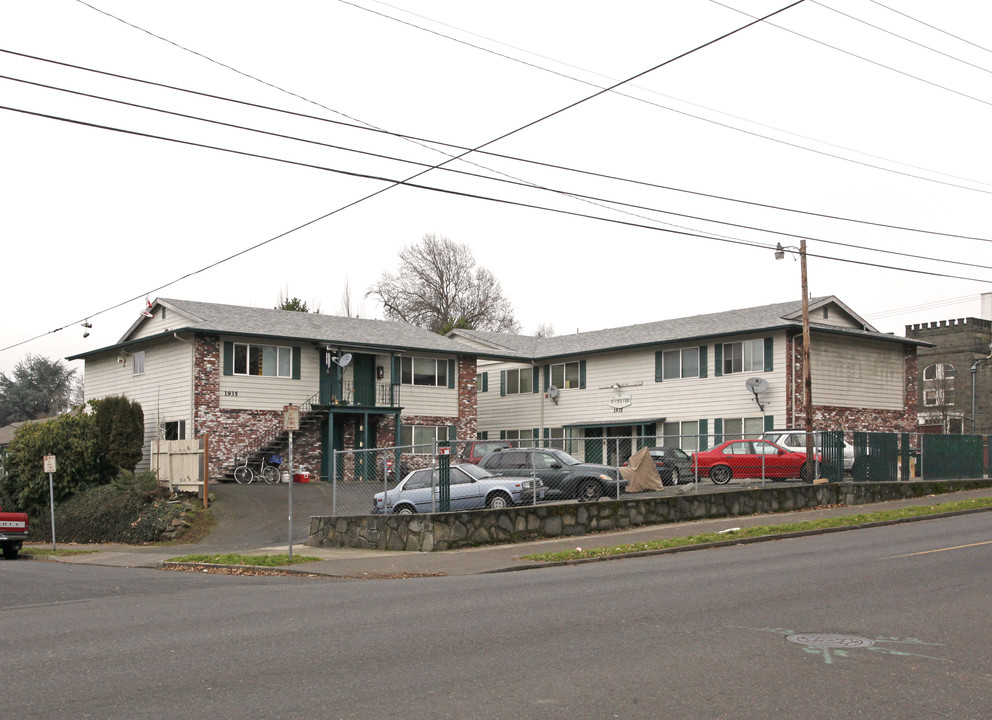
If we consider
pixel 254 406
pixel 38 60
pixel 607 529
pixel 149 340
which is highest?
pixel 38 60

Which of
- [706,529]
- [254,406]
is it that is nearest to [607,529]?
[706,529]

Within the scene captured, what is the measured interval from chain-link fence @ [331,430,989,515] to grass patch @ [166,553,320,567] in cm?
270

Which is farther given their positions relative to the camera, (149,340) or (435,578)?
(149,340)

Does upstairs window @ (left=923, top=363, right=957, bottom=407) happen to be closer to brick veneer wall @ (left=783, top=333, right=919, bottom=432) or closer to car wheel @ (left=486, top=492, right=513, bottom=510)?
brick veneer wall @ (left=783, top=333, right=919, bottom=432)

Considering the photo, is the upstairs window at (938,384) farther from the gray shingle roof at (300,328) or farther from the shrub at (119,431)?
the shrub at (119,431)

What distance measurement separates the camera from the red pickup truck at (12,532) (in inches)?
977

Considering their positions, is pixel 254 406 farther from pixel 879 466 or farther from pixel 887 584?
pixel 887 584

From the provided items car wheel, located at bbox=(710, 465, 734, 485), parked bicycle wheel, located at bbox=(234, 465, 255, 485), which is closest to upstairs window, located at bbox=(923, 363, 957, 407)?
car wheel, located at bbox=(710, 465, 734, 485)

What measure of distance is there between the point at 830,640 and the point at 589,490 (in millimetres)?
13601

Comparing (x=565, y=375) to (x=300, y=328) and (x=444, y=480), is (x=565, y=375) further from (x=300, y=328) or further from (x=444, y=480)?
(x=444, y=480)

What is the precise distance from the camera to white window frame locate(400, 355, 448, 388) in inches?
1628

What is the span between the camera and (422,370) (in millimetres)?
Result: 41969

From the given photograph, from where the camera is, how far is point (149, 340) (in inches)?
1492

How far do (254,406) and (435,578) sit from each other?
23.3m
